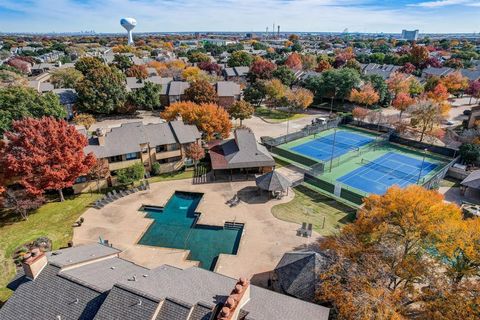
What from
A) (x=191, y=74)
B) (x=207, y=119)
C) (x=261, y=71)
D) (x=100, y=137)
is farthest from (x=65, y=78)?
(x=261, y=71)

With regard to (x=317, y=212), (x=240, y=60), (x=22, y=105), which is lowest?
(x=317, y=212)

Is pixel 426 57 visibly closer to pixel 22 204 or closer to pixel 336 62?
pixel 336 62

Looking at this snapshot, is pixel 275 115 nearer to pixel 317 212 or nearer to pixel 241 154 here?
pixel 241 154

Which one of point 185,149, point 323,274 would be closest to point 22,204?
point 185,149

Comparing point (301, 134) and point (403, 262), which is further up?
point (403, 262)

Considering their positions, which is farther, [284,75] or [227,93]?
[284,75]

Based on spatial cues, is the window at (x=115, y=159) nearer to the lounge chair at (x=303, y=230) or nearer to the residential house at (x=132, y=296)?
the residential house at (x=132, y=296)
